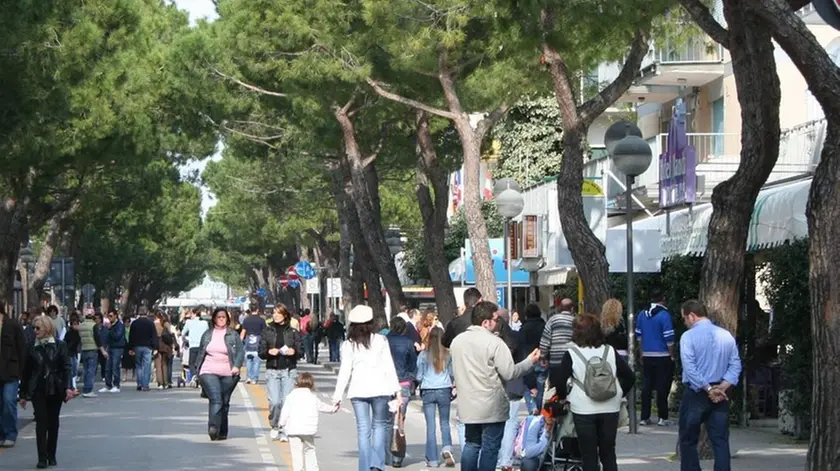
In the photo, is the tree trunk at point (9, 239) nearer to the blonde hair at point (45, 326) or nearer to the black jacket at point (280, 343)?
the black jacket at point (280, 343)

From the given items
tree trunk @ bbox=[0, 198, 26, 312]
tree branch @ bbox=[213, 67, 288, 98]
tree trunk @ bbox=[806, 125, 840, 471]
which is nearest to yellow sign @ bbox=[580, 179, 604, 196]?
tree trunk @ bbox=[806, 125, 840, 471]

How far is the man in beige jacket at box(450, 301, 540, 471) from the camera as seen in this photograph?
12.7 m

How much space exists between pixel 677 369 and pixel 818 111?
9716 mm

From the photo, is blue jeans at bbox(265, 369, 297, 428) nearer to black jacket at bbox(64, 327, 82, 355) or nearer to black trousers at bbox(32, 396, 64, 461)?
black trousers at bbox(32, 396, 64, 461)

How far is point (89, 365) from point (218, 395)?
43.1ft

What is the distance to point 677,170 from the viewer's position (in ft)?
98.4

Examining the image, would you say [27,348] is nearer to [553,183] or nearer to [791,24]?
[791,24]

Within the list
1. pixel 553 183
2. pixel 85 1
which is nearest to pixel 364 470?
pixel 85 1

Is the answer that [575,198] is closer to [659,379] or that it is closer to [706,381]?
[659,379]

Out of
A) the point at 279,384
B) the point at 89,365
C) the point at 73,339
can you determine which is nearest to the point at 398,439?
the point at 279,384

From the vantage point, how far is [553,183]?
42094 mm

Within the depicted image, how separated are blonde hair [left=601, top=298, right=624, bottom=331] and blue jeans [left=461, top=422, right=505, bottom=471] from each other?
5106 millimetres

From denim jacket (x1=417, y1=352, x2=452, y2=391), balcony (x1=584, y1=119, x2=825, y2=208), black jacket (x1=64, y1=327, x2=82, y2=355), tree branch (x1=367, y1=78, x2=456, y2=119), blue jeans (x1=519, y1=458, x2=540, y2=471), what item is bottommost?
blue jeans (x1=519, y1=458, x2=540, y2=471)

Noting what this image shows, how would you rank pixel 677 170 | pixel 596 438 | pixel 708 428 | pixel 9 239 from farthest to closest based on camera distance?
pixel 9 239, pixel 677 170, pixel 708 428, pixel 596 438
